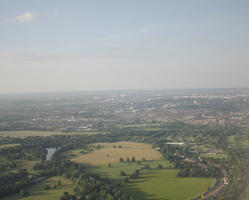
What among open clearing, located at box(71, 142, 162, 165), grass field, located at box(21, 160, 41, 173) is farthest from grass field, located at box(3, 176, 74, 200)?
open clearing, located at box(71, 142, 162, 165)

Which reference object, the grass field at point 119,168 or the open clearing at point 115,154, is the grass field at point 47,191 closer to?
the grass field at point 119,168

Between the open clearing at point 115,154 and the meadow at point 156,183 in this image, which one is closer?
the meadow at point 156,183

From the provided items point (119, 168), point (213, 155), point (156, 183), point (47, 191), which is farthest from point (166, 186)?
point (213, 155)

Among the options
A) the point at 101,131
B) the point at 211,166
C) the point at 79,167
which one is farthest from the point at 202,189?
the point at 101,131

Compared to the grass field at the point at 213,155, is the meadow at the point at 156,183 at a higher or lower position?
lower

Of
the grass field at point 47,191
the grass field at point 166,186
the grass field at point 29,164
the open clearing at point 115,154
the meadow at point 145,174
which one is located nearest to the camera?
the grass field at point 47,191

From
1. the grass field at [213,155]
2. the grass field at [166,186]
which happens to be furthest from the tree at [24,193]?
the grass field at [213,155]

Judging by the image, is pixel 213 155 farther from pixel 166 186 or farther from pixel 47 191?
pixel 47 191

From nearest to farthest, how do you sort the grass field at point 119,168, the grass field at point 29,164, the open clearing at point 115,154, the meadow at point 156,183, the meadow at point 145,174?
the meadow at point 156,183 → the meadow at point 145,174 → the grass field at point 119,168 → the grass field at point 29,164 → the open clearing at point 115,154
